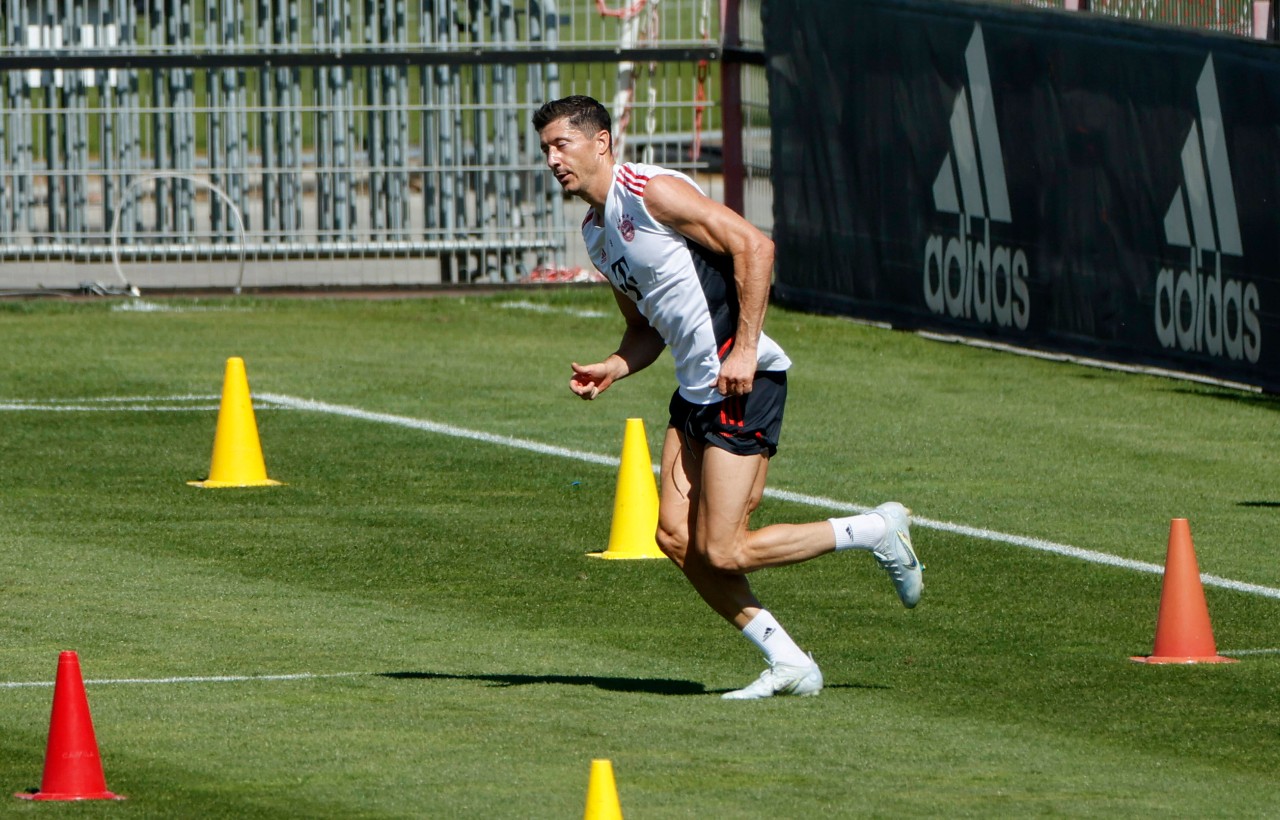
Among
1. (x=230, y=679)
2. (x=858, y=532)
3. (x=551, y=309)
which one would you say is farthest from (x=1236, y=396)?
(x=230, y=679)

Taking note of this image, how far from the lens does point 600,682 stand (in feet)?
28.6

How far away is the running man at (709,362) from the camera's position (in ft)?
27.0

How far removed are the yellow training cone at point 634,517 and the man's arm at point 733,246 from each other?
10.4 ft

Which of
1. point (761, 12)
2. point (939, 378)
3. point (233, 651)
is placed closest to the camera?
point (233, 651)

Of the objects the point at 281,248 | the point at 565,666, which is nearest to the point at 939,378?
the point at 281,248

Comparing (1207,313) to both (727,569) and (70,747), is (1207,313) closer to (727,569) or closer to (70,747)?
(727,569)

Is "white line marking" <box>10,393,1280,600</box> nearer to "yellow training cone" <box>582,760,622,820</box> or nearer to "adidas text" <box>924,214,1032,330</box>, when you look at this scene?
"yellow training cone" <box>582,760,622,820</box>

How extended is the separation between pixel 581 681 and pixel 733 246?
1.52m

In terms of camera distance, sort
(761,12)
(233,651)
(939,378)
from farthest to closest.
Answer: (761,12) → (939,378) → (233,651)

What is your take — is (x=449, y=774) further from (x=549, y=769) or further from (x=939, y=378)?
(x=939, y=378)

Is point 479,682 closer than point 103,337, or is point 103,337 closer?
point 479,682

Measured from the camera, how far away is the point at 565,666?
9016 millimetres

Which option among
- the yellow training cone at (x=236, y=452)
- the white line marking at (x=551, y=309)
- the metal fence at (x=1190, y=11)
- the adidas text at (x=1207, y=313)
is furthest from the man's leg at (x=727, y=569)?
the white line marking at (x=551, y=309)

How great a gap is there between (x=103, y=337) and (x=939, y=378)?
6.36 m
